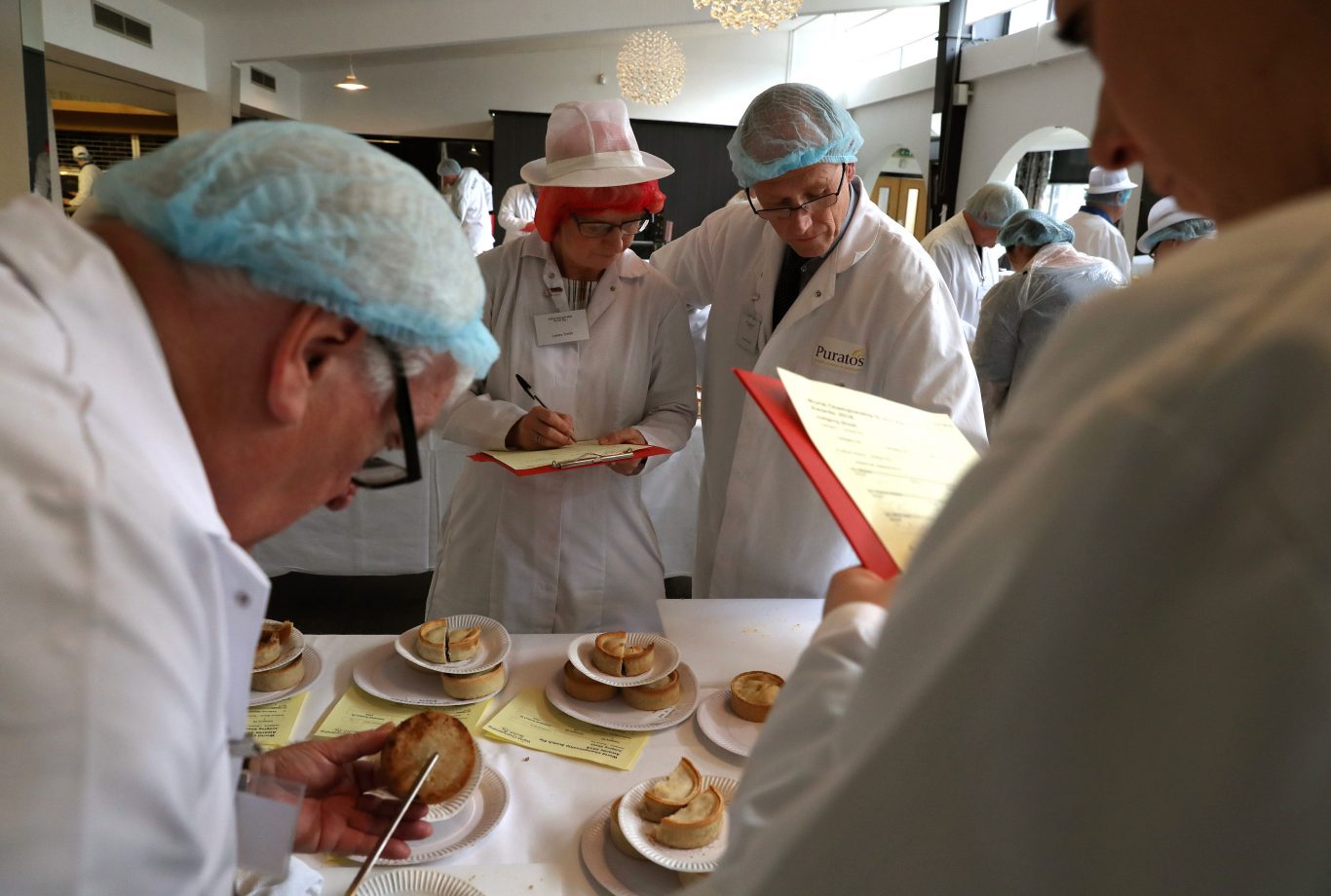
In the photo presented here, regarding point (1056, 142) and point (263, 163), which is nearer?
point (263, 163)

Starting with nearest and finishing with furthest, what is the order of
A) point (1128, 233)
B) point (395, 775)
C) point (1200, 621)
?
point (1200, 621) < point (395, 775) < point (1128, 233)

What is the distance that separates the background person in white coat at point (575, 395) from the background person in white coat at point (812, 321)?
220mm

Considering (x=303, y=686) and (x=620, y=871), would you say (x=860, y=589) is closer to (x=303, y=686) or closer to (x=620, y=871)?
(x=620, y=871)

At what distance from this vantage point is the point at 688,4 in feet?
28.7

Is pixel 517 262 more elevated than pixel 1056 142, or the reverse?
pixel 1056 142

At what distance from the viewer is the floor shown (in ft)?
12.9

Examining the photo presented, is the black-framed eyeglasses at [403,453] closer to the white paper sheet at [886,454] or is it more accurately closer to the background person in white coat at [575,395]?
the white paper sheet at [886,454]

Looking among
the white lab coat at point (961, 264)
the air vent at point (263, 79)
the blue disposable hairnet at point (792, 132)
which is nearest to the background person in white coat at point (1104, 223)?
the white lab coat at point (961, 264)

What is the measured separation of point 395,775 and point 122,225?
76cm

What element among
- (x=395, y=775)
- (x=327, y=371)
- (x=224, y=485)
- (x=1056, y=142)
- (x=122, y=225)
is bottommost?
(x=395, y=775)

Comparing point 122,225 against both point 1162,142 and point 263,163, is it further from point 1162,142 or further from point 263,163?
point 1162,142

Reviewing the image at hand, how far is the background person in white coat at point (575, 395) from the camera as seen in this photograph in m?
2.28

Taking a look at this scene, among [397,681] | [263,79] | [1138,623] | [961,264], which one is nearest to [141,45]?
[263,79]

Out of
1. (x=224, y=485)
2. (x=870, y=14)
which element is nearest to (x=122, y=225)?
(x=224, y=485)
